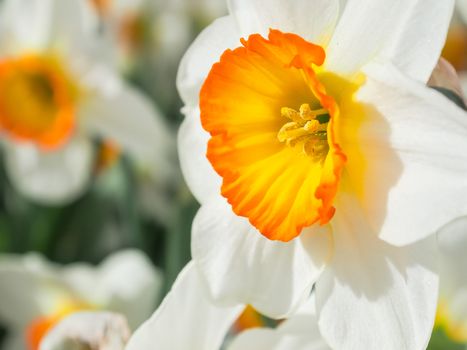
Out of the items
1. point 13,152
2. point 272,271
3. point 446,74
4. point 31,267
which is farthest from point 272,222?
point 13,152

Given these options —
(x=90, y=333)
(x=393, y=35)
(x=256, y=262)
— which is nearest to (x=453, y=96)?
(x=393, y=35)

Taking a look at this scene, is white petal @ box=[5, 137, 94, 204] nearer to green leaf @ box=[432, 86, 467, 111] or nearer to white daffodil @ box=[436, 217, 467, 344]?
white daffodil @ box=[436, 217, 467, 344]

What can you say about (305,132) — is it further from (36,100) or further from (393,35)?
(36,100)

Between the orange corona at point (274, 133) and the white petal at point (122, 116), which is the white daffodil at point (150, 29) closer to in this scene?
the white petal at point (122, 116)

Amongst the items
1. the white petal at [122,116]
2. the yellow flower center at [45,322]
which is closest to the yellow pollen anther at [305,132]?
the yellow flower center at [45,322]

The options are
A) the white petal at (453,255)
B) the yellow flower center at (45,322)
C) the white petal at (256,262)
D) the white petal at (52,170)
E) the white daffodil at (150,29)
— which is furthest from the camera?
the white daffodil at (150,29)

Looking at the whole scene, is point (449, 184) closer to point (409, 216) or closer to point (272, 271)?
point (409, 216)
